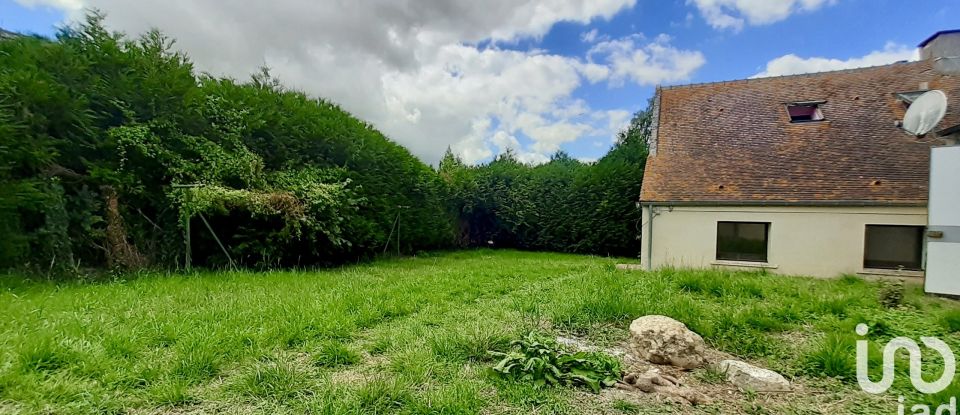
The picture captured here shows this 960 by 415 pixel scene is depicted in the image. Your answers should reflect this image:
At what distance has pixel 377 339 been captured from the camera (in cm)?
364

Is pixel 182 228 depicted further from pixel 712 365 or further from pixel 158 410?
pixel 712 365

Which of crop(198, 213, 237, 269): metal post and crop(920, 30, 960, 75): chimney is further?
crop(920, 30, 960, 75): chimney

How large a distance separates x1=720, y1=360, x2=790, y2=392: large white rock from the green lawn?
0.32 ft

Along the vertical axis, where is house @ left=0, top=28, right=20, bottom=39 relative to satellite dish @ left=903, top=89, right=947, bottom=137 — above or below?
above

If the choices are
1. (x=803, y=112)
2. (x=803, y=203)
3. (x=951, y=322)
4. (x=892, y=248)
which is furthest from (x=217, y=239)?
(x=803, y=112)

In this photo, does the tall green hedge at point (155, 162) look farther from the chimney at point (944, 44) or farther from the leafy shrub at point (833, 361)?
the chimney at point (944, 44)

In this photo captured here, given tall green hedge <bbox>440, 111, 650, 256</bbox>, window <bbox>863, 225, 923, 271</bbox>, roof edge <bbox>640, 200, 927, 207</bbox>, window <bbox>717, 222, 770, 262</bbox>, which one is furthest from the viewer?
tall green hedge <bbox>440, 111, 650, 256</bbox>

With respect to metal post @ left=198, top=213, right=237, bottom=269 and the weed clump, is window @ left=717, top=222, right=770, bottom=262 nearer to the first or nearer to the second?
the weed clump

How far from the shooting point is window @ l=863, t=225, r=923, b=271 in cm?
→ 826

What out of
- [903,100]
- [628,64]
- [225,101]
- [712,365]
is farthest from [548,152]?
[712,365]

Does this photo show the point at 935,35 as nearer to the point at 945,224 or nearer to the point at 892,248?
the point at 892,248

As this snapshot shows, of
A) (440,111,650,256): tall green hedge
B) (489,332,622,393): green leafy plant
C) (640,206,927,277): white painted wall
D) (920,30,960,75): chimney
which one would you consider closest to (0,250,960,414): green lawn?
(489,332,622,393): green leafy plant

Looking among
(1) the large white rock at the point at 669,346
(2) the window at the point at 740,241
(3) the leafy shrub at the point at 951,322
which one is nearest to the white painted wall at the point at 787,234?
(2) the window at the point at 740,241

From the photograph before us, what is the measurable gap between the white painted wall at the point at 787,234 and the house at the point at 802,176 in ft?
0.08
